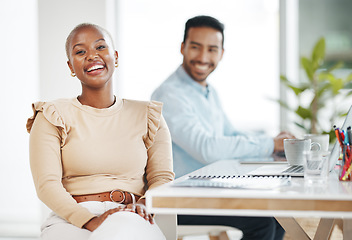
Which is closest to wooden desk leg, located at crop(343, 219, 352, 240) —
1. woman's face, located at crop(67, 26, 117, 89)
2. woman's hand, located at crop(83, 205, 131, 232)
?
woman's hand, located at crop(83, 205, 131, 232)

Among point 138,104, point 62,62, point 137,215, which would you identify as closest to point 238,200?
point 137,215

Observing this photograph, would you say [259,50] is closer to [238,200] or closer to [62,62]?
[62,62]

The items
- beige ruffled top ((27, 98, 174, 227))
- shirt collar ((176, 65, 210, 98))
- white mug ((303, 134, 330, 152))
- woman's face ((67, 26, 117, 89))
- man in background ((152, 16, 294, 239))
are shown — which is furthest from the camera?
shirt collar ((176, 65, 210, 98))

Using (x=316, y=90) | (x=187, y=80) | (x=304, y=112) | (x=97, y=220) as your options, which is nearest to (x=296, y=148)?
(x=97, y=220)

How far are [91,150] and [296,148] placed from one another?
0.67 metres

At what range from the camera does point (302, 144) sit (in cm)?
173

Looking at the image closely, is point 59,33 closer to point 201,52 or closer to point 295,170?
point 201,52

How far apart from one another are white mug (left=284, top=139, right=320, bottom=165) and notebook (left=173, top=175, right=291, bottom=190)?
35cm

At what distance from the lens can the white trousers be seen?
1.27 metres

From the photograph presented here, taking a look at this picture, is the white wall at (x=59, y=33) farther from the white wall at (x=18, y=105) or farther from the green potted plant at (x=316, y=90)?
the green potted plant at (x=316, y=90)

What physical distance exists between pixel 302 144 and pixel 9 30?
3.03 m

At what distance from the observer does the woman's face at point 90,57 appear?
1726 mm

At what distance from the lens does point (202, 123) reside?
2.49 metres

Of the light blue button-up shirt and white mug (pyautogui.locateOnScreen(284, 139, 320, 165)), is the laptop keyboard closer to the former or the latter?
white mug (pyautogui.locateOnScreen(284, 139, 320, 165))
